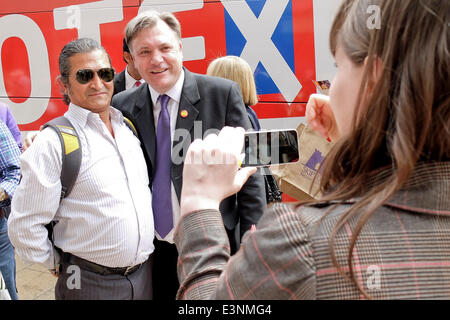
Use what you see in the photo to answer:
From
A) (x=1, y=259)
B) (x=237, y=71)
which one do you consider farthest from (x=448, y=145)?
(x=1, y=259)

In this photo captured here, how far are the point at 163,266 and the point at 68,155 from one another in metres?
0.83

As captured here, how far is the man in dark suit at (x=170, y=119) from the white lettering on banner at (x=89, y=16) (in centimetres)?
180

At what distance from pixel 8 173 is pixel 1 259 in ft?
1.90

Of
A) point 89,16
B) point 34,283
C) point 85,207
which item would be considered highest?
point 89,16

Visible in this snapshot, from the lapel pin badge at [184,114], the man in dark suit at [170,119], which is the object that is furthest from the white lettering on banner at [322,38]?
the lapel pin badge at [184,114]

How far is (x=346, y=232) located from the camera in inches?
21.7

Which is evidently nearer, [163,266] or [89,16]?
[163,266]

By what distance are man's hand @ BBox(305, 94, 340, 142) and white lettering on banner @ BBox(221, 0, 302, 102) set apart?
2.37 metres

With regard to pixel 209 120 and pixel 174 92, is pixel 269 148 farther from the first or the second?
pixel 174 92

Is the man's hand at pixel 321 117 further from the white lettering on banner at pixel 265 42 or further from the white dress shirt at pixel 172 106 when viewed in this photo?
the white lettering on banner at pixel 265 42

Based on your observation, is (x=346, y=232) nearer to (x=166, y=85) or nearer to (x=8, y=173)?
(x=166, y=85)

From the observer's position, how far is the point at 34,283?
3561mm

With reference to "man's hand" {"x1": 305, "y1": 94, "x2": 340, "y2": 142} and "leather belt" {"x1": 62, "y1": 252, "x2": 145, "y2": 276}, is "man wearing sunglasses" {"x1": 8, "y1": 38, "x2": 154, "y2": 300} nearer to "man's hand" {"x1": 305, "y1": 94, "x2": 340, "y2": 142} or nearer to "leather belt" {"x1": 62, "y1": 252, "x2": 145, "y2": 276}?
"leather belt" {"x1": 62, "y1": 252, "x2": 145, "y2": 276}

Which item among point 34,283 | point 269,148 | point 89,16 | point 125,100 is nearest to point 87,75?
point 125,100
